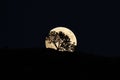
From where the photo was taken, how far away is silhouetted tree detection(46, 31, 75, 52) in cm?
4819

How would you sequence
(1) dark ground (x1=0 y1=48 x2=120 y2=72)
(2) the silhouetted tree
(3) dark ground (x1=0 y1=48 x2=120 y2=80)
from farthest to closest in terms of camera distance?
(2) the silhouetted tree < (1) dark ground (x1=0 y1=48 x2=120 y2=72) < (3) dark ground (x1=0 y1=48 x2=120 y2=80)

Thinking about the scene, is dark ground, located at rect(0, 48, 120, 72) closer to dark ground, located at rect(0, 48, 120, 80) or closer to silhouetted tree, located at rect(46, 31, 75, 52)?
dark ground, located at rect(0, 48, 120, 80)

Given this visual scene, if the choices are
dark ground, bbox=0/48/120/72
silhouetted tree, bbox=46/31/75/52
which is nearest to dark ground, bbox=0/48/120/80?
dark ground, bbox=0/48/120/72

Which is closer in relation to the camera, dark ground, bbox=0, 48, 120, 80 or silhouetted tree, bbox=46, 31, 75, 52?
dark ground, bbox=0, 48, 120, 80

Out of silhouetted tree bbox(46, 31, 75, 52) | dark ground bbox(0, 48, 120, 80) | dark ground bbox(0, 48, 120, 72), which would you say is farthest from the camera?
silhouetted tree bbox(46, 31, 75, 52)

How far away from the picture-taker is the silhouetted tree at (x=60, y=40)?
158ft

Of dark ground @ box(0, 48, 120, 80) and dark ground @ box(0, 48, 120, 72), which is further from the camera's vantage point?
dark ground @ box(0, 48, 120, 72)
